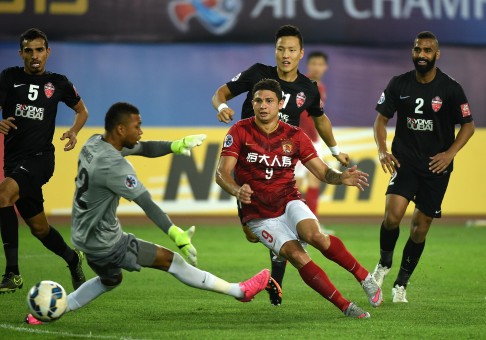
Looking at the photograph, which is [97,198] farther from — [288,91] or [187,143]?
[288,91]

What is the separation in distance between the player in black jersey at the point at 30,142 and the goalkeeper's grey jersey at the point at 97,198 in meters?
2.06

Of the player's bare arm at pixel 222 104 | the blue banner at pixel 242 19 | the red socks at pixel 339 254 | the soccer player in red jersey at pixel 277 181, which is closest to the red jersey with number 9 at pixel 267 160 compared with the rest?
the soccer player in red jersey at pixel 277 181

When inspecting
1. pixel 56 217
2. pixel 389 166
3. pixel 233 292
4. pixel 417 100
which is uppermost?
pixel 417 100

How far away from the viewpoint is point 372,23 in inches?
667

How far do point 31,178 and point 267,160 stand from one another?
248 cm

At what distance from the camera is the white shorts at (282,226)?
27.4ft

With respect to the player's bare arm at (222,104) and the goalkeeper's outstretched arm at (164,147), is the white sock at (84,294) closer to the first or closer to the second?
the goalkeeper's outstretched arm at (164,147)

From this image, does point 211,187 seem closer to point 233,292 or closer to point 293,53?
point 293,53

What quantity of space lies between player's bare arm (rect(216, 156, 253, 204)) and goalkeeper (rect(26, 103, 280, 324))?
0.51 metres

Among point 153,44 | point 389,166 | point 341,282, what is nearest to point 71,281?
point 341,282

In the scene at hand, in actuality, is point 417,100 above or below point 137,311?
above

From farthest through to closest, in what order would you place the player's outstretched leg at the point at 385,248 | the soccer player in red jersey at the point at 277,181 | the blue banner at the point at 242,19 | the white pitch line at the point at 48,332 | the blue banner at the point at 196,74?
the blue banner at the point at 196,74 < the blue banner at the point at 242,19 < the player's outstretched leg at the point at 385,248 < the soccer player in red jersey at the point at 277,181 < the white pitch line at the point at 48,332

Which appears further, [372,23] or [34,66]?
[372,23]

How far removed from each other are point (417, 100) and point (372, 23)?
25.0 feet
